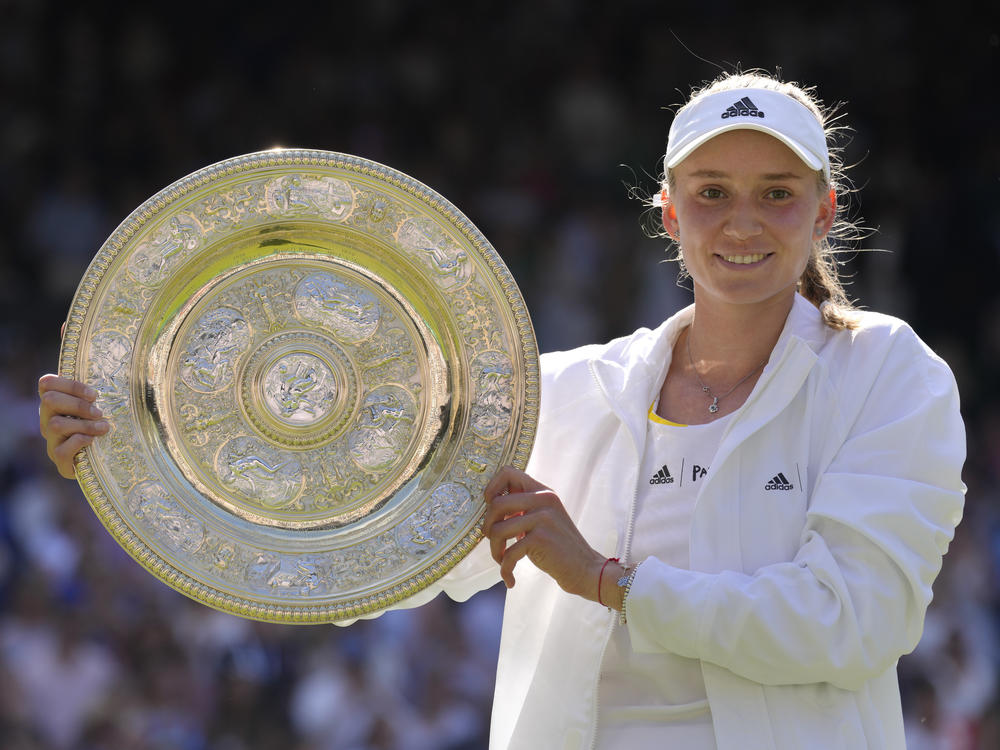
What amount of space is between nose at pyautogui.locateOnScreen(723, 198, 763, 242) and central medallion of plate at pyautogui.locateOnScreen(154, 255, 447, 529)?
58cm

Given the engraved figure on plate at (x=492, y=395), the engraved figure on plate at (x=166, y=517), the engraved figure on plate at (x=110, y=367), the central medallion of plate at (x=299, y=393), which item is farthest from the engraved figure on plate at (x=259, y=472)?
the engraved figure on plate at (x=492, y=395)

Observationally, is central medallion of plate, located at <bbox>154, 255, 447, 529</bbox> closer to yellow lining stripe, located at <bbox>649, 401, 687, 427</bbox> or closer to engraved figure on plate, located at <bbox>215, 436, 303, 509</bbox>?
engraved figure on plate, located at <bbox>215, 436, 303, 509</bbox>

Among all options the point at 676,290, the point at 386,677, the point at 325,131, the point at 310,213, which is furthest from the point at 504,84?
the point at 310,213

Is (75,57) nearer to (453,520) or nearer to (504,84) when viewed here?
(504,84)

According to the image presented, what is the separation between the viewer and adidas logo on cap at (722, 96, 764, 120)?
2.23 metres

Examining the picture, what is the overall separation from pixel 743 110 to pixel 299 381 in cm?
93

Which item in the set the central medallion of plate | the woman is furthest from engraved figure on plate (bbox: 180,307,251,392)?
A: the woman

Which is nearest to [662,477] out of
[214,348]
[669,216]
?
[669,216]

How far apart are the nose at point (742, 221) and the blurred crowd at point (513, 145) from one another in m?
3.80

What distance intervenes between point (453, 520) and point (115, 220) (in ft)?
17.4

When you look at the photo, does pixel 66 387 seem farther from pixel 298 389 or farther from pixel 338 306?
pixel 338 306

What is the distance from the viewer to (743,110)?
2242mm

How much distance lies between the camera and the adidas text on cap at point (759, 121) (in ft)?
7.29

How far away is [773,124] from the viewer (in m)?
2.21
